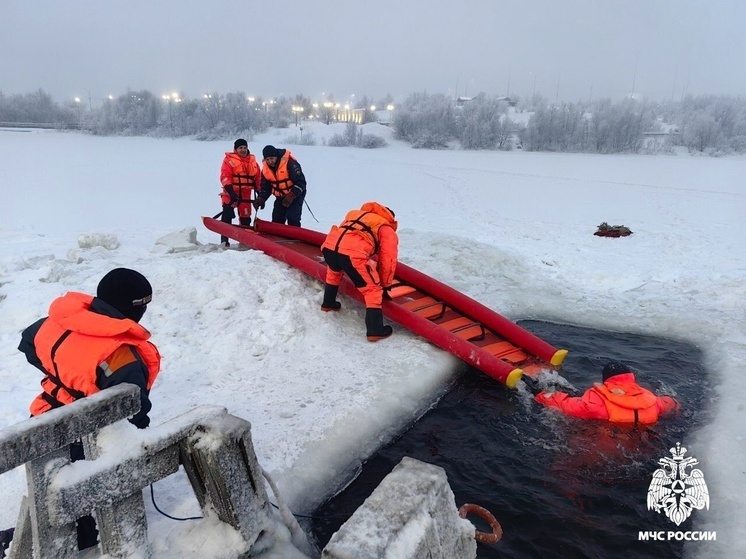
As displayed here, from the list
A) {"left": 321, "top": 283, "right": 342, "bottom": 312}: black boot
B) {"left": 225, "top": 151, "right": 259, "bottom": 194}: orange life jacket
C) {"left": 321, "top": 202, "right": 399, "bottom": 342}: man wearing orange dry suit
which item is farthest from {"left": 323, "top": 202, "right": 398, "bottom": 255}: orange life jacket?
{"left": 225, "top": 151, "right": 259, "bottom": 194}: orange life jacket

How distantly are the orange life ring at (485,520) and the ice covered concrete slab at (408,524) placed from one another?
460mm

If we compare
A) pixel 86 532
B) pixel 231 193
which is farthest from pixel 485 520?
pixel 231 193

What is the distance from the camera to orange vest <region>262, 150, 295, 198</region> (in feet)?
25.2

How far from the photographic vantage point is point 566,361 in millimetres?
5527

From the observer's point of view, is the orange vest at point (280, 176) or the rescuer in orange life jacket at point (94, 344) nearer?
the rescuer in orange life jacket at point (94, 344)

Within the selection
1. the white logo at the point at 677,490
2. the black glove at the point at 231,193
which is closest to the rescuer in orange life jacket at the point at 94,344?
the white logo at the point at 677,490

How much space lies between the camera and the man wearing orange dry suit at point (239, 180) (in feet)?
26.3

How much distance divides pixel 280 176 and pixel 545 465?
18.3 feet

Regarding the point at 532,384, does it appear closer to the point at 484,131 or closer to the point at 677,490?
the point at 677,490

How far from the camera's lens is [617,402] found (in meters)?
4.16

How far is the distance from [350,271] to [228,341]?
1404mm

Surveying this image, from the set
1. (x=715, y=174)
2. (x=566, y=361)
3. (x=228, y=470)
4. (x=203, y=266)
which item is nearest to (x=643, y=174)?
(x=715, y=174)

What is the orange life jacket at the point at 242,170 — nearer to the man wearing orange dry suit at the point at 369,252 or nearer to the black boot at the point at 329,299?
the black boot at the point at 329,299

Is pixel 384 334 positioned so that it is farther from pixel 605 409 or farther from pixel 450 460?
pixel 605 409
